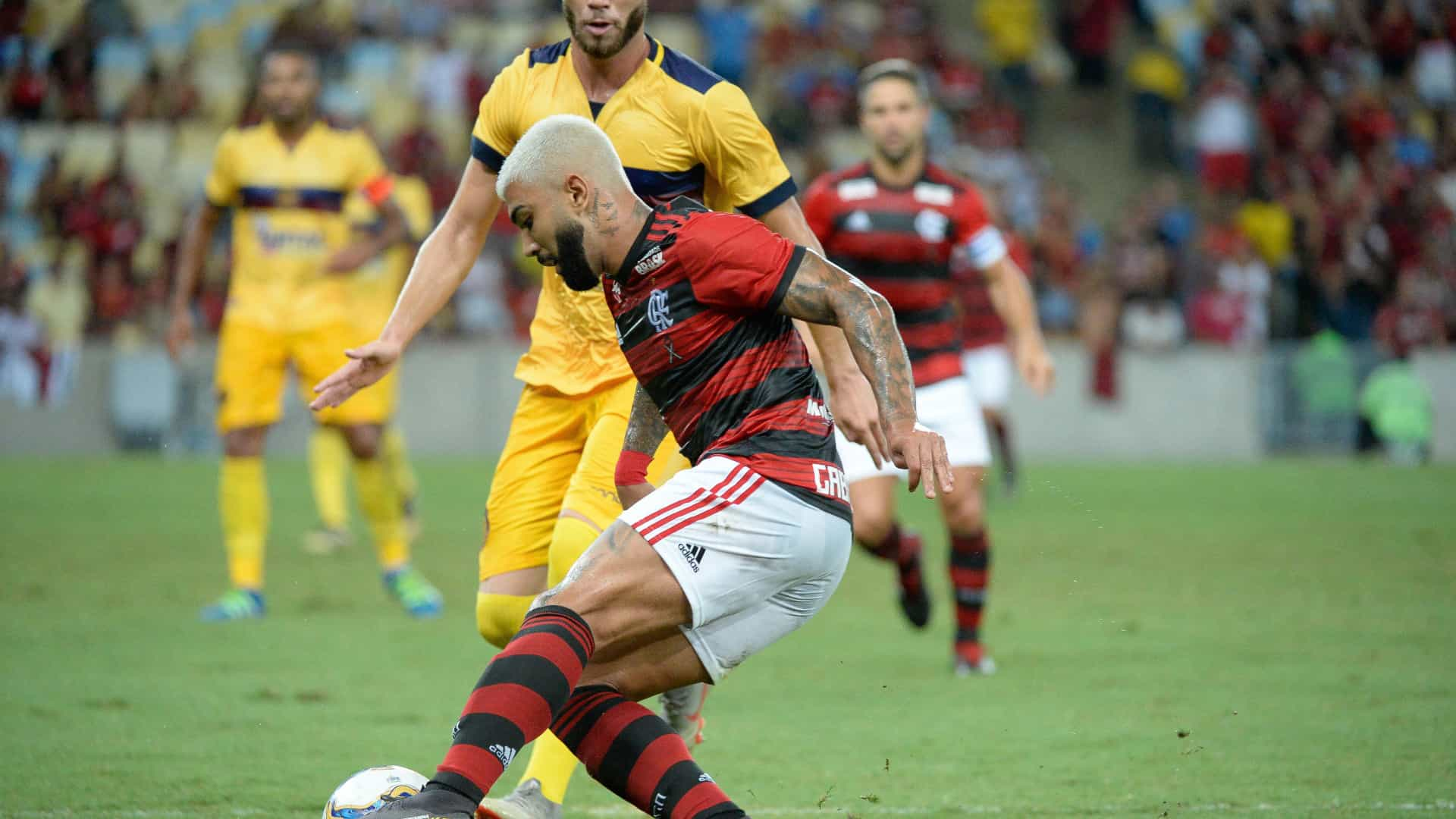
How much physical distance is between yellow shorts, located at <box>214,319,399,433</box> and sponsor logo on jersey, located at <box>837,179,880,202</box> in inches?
122

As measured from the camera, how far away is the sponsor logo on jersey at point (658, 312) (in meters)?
4.42

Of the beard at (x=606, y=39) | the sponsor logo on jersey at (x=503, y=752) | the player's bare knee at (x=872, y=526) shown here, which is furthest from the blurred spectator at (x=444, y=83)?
the sponsor logo on jersey at (x=503, y=752)

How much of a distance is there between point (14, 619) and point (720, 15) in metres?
17.1

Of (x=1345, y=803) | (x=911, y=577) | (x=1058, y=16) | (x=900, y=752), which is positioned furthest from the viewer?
(x=1058, y=16)

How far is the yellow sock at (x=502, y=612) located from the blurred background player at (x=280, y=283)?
4.50 metres

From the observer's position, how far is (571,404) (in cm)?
570

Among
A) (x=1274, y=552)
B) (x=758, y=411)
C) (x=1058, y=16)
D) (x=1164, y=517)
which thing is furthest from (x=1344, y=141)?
(x=758, y=411)

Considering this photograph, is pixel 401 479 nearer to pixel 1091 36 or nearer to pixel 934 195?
pixel 934 195

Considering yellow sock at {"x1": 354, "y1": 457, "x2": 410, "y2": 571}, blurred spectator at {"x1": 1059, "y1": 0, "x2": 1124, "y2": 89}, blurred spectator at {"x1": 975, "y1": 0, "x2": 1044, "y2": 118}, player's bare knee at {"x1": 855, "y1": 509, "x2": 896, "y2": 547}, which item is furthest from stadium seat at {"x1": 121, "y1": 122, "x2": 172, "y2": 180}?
player's bare knee at {"x1": 855, "y1": 509, "x2": 896, "y2": 547}

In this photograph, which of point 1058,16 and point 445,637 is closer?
point 445,637

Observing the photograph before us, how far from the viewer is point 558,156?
439 cm

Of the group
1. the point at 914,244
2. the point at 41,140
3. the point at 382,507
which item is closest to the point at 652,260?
the point at 914,244

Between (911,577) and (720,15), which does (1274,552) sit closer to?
(911,577)

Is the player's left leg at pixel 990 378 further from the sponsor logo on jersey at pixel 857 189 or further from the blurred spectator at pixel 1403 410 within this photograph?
the blurred spectator at pixel 1403 410
